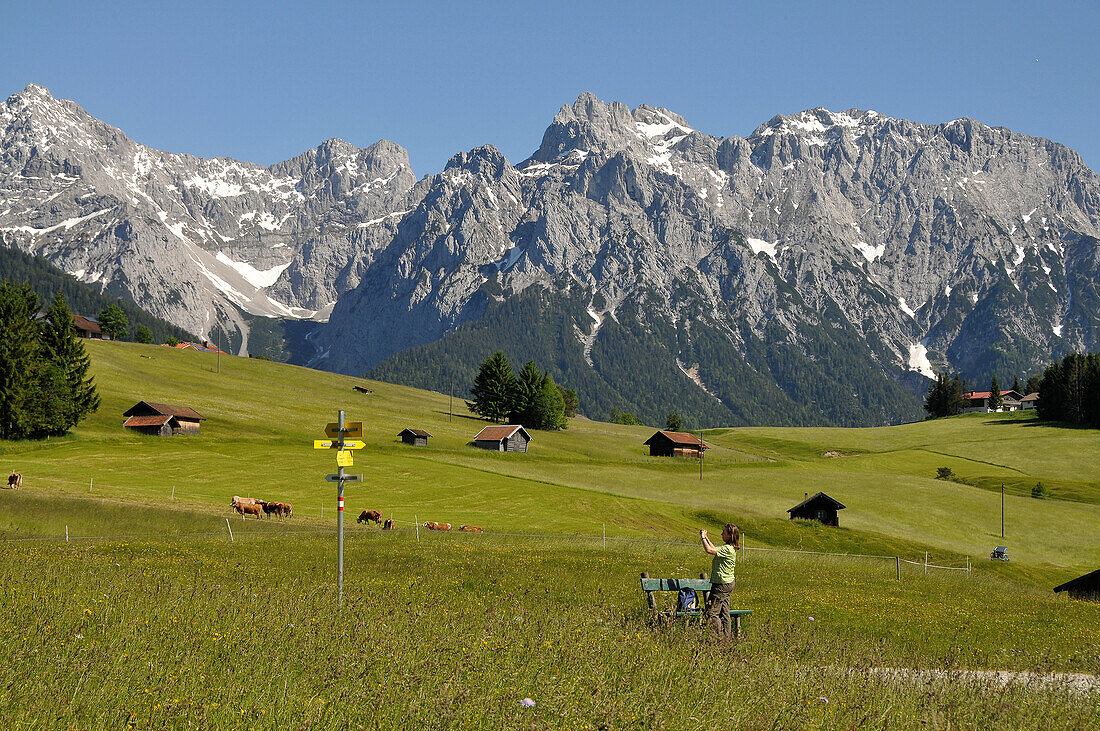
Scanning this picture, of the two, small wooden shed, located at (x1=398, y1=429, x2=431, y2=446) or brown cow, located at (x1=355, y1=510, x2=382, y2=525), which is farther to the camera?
small wooden shed, located at (x1=398, y1=429, x2=431, y2=446)

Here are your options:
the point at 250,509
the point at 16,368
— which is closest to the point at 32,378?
the point at 16,368

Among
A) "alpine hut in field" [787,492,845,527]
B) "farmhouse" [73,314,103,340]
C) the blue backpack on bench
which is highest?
"farmhouse" [73,314,103,340]

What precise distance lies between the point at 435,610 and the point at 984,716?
33.0 feet

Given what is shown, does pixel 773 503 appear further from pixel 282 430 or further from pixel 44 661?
pixel 44 661

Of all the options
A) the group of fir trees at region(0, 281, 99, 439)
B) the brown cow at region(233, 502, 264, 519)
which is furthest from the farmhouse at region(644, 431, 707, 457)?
the brown cow at region(233, 502, 264, 519)

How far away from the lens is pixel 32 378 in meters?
82.2

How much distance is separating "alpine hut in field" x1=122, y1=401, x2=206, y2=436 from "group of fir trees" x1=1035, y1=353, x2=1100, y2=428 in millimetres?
165788

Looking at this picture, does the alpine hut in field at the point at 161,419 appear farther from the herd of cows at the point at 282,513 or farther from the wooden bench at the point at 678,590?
the wooden bench at the point at 678,590

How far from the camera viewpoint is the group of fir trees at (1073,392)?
16675 cm

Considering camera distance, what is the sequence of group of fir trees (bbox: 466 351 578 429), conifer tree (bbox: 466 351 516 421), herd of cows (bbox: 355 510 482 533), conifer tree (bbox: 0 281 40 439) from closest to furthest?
herd of cows (bbox: 355 510 482 533)
conifer tree (bbox: 0 281 40 439)
group of fir trees (bbox: 466 351 578 429)
conifer tree (bbox: 466 351 516 421)

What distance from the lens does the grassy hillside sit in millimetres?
66188

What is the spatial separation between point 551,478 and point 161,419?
45795 millimetres

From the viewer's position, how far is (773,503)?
8656cm

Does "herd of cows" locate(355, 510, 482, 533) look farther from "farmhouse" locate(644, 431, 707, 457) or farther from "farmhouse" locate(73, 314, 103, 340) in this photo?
"farmhouse" locate(73, 314, 103, 340)
